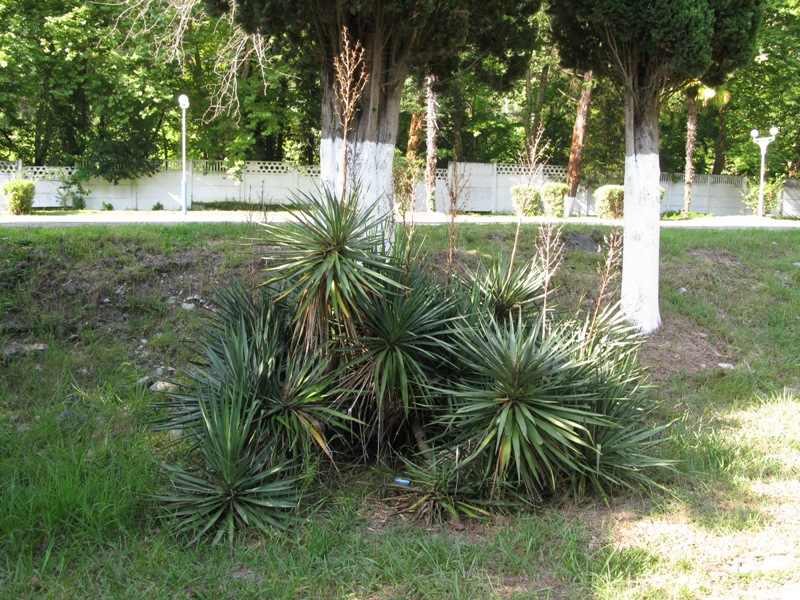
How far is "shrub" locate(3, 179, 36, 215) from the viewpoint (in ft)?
56.2

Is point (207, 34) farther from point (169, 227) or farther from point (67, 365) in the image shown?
point (67, 365)

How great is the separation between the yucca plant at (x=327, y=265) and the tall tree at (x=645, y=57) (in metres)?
4.29

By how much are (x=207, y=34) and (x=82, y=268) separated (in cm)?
1568

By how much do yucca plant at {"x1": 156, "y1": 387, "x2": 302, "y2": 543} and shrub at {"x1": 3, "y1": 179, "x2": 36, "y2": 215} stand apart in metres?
15.7

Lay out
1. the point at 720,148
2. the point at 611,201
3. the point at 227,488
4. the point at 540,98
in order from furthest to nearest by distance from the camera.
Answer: the point at 720,148 → the point at 540,98 → the point at 611,201 → the point at 227,488

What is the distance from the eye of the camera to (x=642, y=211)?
8.31 metres

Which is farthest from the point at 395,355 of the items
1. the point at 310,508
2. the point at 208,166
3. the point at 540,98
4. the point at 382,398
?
the point at 540,98

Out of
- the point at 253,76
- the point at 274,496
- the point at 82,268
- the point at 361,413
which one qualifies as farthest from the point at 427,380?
the point at 253,76

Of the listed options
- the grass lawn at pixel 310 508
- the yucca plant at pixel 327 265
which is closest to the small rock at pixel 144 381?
the grass lawn at pixel 310 508

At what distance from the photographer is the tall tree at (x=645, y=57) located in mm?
7242

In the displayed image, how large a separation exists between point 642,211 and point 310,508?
19.2 feet

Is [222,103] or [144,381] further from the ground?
[222,103]

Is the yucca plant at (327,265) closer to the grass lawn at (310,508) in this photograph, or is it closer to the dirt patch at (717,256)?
the grass lawn at (310,508)

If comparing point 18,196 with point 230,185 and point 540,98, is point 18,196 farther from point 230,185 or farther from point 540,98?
point 540,98
